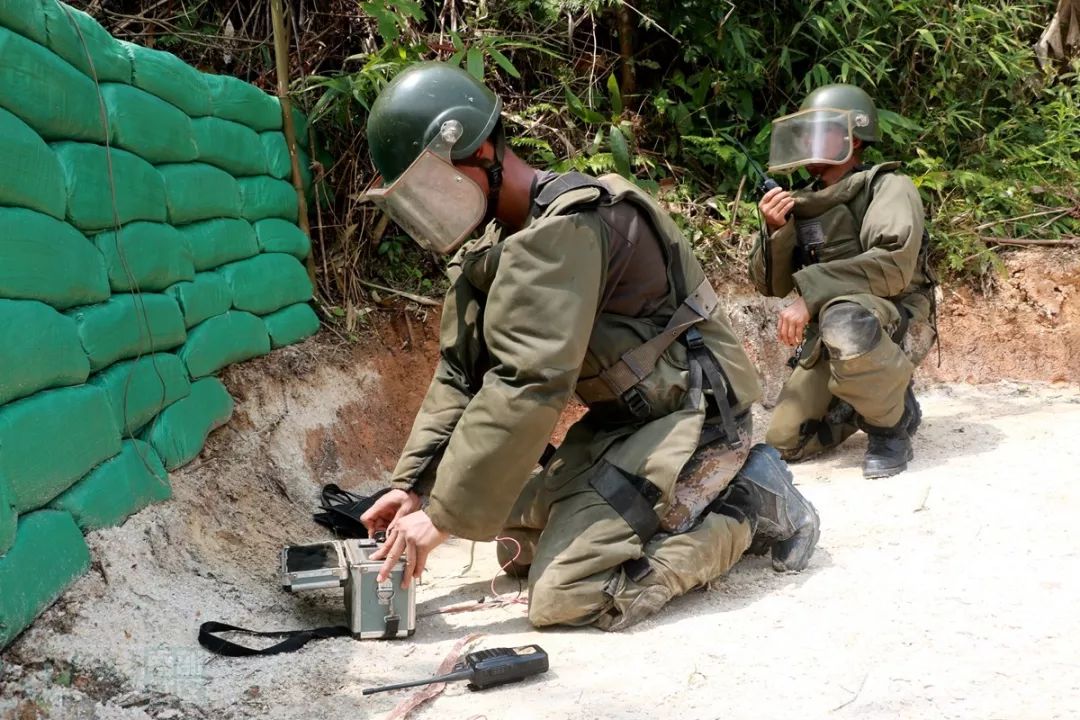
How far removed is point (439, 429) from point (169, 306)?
0.86 m

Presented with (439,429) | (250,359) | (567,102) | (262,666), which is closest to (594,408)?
(439,429)

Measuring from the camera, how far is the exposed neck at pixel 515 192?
7.11 ft

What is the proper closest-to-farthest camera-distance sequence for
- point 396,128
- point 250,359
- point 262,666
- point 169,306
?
point 262,666, point 396,128, point 169,306, point 250,359

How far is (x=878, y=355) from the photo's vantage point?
10.9 ft

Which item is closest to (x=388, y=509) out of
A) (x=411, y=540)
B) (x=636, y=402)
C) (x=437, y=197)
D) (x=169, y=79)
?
(x=411, y=540)

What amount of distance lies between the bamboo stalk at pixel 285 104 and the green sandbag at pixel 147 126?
0.80m

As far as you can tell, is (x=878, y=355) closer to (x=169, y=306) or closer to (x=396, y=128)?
(x=396, y=128)

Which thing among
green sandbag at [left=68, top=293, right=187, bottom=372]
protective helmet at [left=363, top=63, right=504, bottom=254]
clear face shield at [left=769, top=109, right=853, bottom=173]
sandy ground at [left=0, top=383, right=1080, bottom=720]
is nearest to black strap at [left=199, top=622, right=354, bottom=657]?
sandy ground at [left=0, top=383, right=1080, bottom=720]

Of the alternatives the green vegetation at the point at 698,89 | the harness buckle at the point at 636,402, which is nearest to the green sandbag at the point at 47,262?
the harness buckle at the point at 636,402

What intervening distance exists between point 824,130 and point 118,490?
2730mm

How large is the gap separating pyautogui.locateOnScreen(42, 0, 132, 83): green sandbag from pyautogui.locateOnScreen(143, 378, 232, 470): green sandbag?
876 mm

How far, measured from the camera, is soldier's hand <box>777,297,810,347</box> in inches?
133

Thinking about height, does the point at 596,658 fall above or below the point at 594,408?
below

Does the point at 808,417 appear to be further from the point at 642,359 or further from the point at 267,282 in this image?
the point at 267,282
